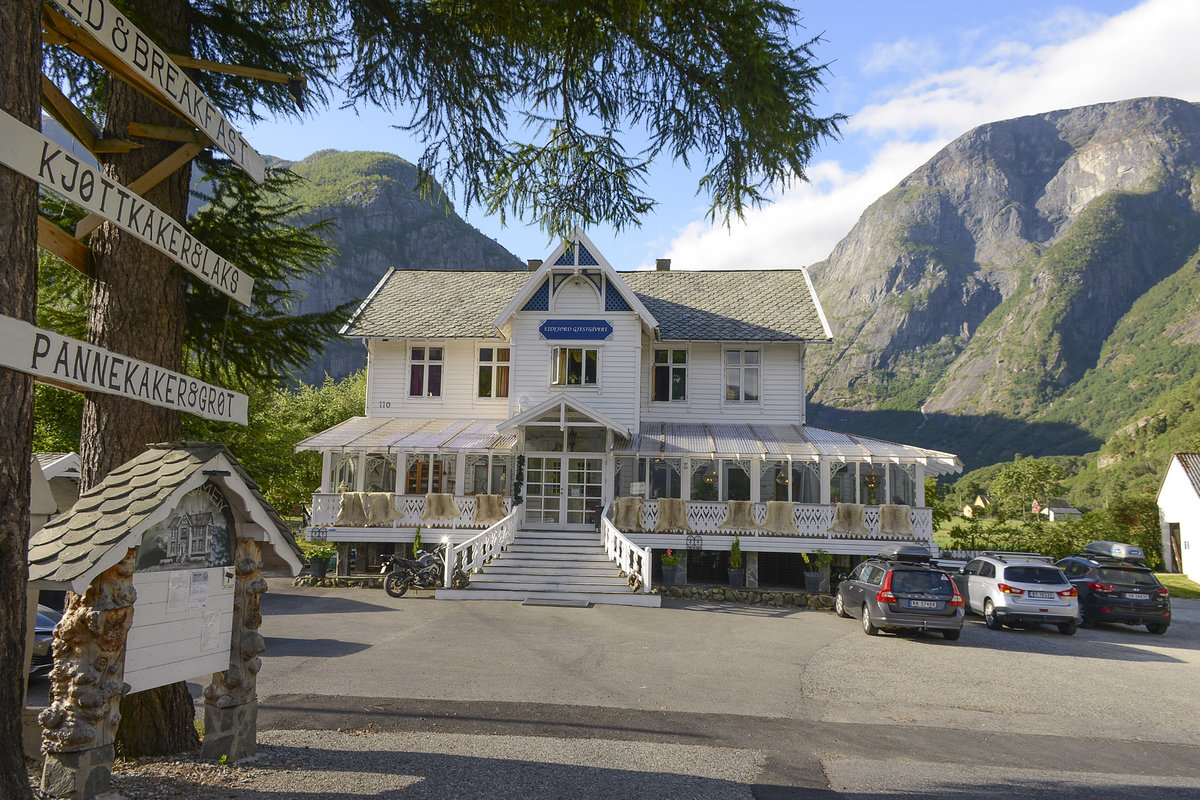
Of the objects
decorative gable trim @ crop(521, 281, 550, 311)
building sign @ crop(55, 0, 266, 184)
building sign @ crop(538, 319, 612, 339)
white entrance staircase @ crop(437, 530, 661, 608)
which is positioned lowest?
white entrance staircase @ crop(437, 530, 661, 608)

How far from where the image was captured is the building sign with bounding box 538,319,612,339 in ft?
79.4

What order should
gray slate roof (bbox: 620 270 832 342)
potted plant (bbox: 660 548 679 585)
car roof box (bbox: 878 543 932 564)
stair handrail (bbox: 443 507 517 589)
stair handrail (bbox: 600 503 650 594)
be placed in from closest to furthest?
1. stair handrail (bbox: 443 507 517 589)
2. stair handrail (bbox: 600 503 650 594)
3. car roof box (bbox: 878 543 932 564)
4. potted plant (bbox: 660 548 679 585)
5. gray slate roof (bbox: 620 270 832 342)

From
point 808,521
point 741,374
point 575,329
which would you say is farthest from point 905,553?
point 575,329

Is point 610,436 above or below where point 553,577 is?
above

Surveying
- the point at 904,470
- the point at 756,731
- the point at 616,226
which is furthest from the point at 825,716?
the point at 904,470

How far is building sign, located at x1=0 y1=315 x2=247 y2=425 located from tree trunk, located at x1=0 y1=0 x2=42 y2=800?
0.32 m

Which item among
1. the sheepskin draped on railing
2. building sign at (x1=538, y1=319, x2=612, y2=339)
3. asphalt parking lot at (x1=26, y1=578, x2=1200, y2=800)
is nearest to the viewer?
asphalt parking lot at (x1=26, y1=578, x2=1200, y2=800)

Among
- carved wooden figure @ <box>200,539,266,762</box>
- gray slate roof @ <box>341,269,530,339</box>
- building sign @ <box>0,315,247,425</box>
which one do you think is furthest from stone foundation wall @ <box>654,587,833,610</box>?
building sign @ <box>0,315,247,425</box>

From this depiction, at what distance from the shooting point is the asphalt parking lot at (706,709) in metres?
6.71

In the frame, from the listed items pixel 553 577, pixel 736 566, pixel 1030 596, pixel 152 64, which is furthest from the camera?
pixel 736 566

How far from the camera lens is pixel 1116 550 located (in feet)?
94.0

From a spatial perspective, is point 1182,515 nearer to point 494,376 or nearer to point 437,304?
point 494,376

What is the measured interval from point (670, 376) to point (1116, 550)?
18.6 metres

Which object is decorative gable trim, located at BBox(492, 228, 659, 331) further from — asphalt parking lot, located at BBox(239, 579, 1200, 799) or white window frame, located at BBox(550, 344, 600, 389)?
asphalt parking lot, located at BBox(239, 579, 1200, 799)
